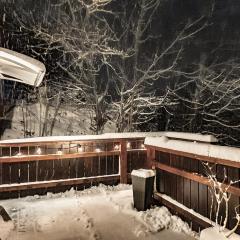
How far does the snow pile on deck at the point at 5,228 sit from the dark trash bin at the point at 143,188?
2.71 m

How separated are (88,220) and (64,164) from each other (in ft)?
7.95

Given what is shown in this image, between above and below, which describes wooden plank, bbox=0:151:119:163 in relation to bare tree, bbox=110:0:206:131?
below

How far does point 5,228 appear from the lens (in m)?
5.75

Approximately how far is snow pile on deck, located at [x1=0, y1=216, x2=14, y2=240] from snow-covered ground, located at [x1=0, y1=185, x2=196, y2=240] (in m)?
0.02

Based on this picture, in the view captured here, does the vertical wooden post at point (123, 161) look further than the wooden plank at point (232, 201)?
Yes

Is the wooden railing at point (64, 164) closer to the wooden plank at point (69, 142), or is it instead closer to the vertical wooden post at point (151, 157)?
the wooden plank at point (69, 142)

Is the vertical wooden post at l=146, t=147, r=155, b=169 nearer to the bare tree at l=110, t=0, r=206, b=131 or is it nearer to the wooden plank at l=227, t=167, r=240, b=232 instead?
the wooden plank at l=227, t=167, r=240, b=232

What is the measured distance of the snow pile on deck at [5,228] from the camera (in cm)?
551

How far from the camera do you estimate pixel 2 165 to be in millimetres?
7723

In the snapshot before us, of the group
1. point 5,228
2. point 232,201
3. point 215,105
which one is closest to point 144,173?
point 232,201

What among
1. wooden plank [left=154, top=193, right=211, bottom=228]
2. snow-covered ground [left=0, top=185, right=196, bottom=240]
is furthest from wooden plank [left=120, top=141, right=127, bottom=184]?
wooden plank [left=154, top=193, right=211, bottom=228]

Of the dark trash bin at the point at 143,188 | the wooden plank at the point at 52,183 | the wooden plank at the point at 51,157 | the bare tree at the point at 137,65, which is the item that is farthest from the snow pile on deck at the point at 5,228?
the bare tree at the point at 137,65

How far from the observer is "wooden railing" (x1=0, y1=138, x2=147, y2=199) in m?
7.83

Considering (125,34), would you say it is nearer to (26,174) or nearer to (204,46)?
(204,46)
